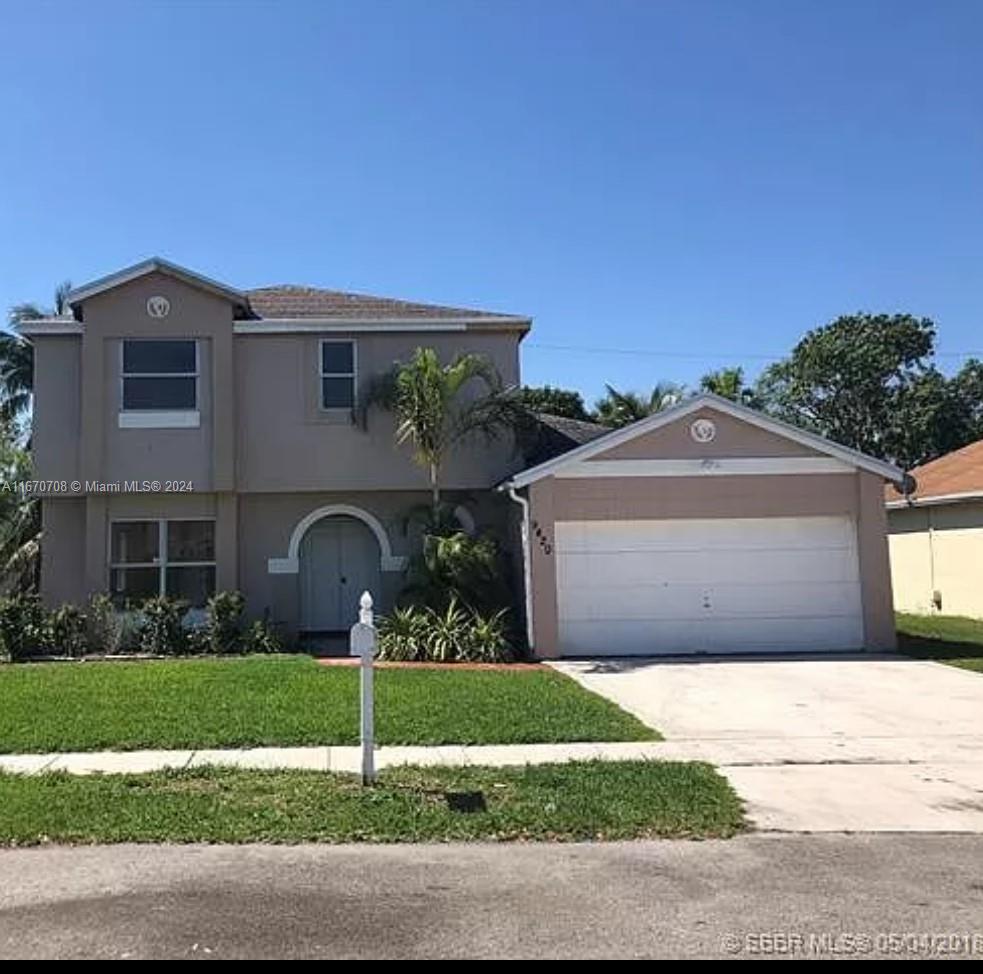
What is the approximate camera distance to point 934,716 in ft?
37.2

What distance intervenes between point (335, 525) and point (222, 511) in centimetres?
218

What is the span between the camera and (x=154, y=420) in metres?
19.3

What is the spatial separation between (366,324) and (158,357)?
12.7 ft

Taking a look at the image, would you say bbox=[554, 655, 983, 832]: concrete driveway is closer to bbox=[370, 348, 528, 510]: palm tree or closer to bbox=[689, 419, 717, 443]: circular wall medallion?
bbox=[689, 419, 717, 443]: circular wall medallion

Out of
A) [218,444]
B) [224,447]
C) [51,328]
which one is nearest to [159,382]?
[218,444]

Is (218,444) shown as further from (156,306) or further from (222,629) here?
(222,629)

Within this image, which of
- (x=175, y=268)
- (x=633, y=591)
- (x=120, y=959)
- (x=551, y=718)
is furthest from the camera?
(x=175, y=268)

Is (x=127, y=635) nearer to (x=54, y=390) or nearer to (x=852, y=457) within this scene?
(x=54, y=390)

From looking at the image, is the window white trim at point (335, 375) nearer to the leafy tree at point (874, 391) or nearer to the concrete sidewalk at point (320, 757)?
the concrete sidewalk at point (320, 757)

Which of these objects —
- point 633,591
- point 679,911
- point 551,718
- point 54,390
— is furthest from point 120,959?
point 54,390

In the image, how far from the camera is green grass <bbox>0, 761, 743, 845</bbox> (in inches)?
274
